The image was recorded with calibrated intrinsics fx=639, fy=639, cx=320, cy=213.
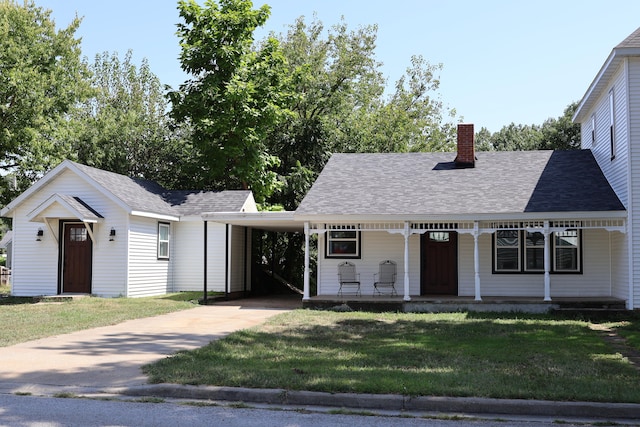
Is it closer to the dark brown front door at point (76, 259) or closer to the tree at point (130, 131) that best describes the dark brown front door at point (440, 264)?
the dark brown front door at point (76, 259)

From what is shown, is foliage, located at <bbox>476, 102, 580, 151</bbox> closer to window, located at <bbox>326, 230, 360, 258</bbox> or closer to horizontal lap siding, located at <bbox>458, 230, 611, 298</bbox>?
horizontal lap siding, located at <bbox>458, 230, 611, 298</bbox>

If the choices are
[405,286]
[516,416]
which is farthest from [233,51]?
[516,416]

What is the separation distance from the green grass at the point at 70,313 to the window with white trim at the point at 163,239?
1.80m

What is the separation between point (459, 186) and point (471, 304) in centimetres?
429

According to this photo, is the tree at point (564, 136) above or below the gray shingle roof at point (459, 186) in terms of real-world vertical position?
above

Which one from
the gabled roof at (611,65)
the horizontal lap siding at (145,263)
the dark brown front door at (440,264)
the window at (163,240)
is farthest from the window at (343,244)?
the gabled roof at (611,65)

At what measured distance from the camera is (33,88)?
96.2 feet

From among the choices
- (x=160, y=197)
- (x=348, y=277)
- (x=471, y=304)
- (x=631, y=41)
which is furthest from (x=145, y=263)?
(x=631, y=41)

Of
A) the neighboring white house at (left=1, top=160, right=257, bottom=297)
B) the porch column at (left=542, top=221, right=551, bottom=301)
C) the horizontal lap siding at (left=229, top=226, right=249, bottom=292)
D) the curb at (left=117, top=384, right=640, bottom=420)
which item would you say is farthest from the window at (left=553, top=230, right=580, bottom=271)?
the curb at (left=117, top=384, right=640, bottom=420)

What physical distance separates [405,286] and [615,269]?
5982 millimetres

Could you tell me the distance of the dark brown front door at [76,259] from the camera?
21547 millimetres

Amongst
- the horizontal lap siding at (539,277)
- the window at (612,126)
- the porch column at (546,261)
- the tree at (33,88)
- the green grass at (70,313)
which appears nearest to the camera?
the green grass at (70,313)

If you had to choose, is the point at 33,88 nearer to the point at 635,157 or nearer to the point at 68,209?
the point at 68,209

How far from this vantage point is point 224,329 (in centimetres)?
1358
